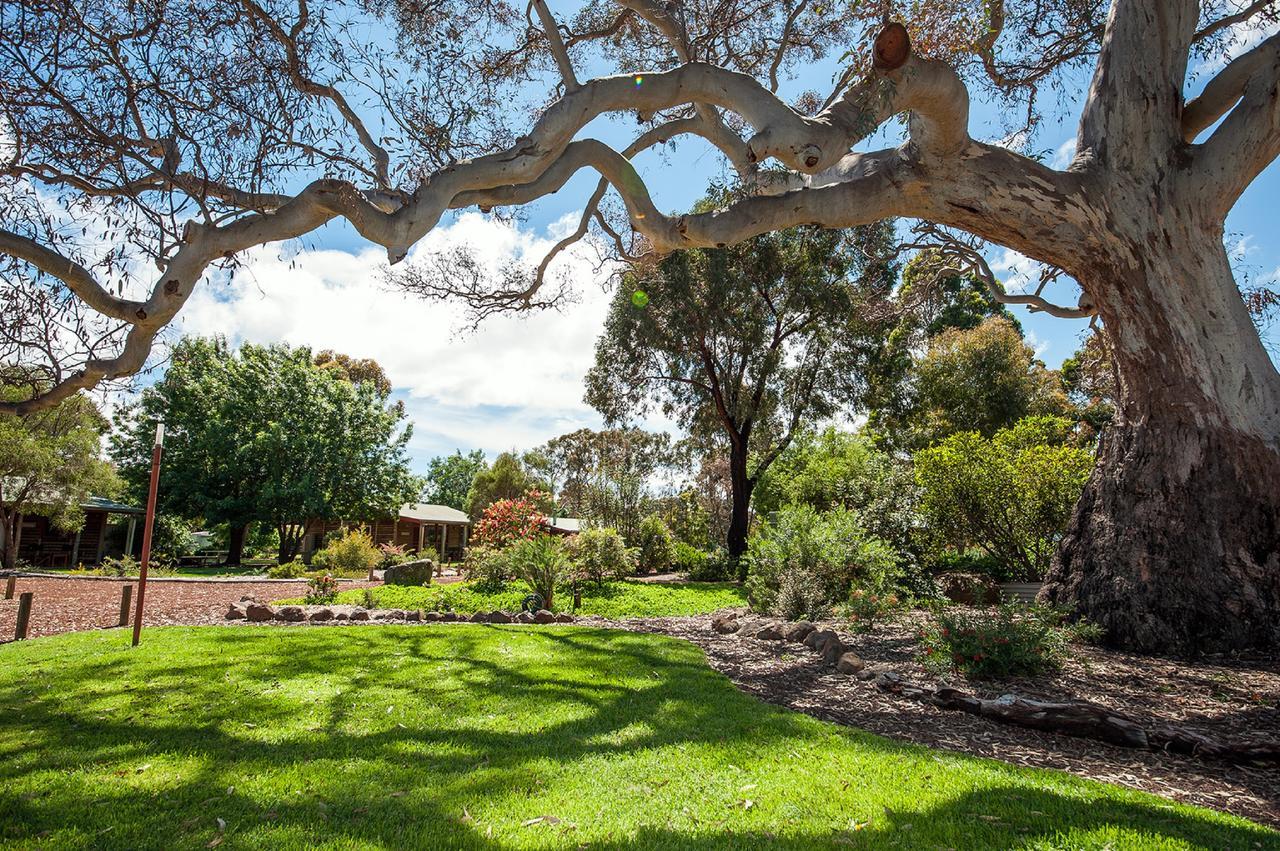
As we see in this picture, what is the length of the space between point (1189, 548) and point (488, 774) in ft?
21.8

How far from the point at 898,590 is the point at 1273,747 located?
723 cm

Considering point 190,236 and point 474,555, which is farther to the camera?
point 474,555

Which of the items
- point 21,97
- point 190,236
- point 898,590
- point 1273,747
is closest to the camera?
point 1273,747

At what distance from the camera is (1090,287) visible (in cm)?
624

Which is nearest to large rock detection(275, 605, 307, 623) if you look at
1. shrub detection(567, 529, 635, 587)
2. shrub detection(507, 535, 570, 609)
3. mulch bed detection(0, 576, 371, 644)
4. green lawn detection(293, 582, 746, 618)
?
mulch bed detection(0, 576, 371, 644)

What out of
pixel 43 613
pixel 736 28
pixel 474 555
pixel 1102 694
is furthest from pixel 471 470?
pixel 1102 694

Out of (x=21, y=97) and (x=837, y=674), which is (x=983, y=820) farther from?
(x=21, y=97)

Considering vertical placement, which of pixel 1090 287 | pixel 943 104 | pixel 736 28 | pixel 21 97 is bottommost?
pixel 1090 287

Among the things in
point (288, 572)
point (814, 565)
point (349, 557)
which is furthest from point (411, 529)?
point (814, 565)

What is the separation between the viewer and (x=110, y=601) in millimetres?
11836

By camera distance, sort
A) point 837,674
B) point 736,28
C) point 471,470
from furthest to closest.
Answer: point 471,470, point 736,28, point 837,674

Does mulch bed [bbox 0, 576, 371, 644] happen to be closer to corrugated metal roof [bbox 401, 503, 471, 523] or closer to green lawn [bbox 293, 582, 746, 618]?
green lawn [bbox 293, 582, 746, 618]

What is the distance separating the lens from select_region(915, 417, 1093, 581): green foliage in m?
11.3

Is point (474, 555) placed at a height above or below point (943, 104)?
below
